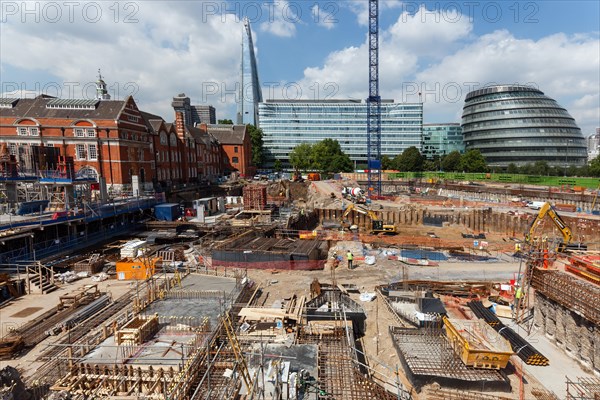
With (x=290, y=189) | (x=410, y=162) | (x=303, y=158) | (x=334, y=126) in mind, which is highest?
(x=334, y=126)

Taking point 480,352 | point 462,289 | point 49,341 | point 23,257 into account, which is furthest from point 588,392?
point 23,257

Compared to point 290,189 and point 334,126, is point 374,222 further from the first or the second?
point 334,126

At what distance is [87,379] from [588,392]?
615 inches

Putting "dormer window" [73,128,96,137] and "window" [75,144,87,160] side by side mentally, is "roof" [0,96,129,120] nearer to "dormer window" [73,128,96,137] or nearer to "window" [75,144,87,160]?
"dormer window" [73,128,96,137]

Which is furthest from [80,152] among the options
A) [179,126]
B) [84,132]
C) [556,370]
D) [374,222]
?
[556,370]

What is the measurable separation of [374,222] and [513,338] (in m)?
21.8

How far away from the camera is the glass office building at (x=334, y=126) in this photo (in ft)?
419

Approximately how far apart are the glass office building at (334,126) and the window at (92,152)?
88863 millimetres

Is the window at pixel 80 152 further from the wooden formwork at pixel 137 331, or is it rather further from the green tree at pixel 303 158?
the green tree at pixel 303 158

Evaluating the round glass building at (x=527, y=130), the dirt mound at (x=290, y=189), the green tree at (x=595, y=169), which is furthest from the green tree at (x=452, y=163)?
the dirt mound at (x=290, y=189)

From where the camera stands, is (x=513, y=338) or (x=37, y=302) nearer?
(x=513, y=338)

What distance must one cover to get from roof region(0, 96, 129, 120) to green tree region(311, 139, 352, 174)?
5745 cm

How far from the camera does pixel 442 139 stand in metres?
147

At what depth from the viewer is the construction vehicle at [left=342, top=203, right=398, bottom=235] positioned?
3452cm
